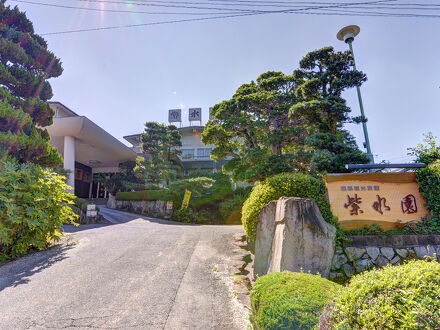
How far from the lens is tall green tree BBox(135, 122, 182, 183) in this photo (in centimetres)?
1980

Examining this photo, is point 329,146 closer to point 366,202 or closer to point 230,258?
point 366,202

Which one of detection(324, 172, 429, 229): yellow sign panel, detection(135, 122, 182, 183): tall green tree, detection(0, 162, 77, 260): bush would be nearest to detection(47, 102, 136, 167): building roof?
detection(135, 122, 182, 183): tall green tree

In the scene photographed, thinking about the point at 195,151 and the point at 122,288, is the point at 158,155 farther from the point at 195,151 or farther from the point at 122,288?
the point at 122,288

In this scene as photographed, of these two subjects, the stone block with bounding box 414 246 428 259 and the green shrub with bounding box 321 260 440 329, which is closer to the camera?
the green shrub with bounding box 321 260 440 329

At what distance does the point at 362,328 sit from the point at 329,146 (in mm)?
6995

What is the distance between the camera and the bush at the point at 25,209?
6.01m

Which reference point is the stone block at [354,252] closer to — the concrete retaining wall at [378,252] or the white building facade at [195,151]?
the concrete retaining wall at [378,252]

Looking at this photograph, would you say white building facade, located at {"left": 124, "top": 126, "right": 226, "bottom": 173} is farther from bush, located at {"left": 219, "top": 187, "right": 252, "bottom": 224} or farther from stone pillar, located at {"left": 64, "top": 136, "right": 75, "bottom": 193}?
stone pillar, located at {"left": 64, "top": 136, "right": 75, "bottom": 193}

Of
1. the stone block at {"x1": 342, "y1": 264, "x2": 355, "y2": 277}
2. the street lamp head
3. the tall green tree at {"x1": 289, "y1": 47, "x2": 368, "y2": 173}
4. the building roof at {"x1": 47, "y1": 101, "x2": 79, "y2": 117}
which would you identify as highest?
the building roof at {"x1": 47, "y1": 101, "x2": 79, "y2": 117}

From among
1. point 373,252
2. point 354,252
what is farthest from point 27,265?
point 373,252

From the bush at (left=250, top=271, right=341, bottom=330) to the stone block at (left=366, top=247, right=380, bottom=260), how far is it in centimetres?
286

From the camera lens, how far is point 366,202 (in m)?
5.64

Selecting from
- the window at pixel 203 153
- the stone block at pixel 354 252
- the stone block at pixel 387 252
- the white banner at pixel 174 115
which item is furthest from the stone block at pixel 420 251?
the white banner at pixel 174 115

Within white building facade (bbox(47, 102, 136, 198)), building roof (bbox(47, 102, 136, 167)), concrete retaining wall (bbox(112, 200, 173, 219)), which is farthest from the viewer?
concrete retaining wall (bbox(112, 200, 173, 219))
